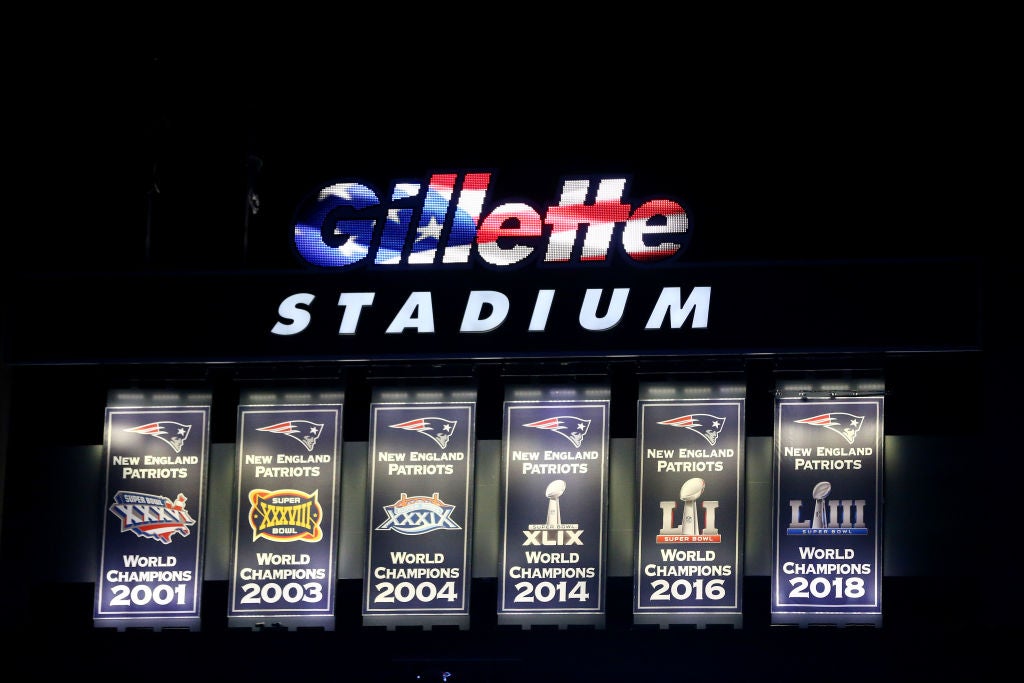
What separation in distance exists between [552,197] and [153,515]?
4.62 m

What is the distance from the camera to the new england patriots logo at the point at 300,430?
12.2m

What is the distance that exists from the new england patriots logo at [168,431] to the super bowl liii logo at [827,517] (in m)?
5.41

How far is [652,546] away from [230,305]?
4407 millimetres

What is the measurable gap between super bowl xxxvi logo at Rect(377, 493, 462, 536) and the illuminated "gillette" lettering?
7.16 ft

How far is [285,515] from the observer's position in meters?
12.1

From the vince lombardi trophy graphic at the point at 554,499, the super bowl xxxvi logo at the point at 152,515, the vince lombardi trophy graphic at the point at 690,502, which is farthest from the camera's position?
the super bowl xxxvi logo at the point at 152,515

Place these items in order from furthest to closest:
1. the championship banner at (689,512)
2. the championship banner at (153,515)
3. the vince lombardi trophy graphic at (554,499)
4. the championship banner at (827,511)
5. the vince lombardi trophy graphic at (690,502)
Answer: the championship banner at (153,515) < the vince lombardi trophy graphic at (554,499) < the vince lombardi trophy graphic at (690,502) < the championship banner at (689,512) < the championship banner at (827,511)

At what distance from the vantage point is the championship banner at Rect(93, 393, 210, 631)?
1200 cm

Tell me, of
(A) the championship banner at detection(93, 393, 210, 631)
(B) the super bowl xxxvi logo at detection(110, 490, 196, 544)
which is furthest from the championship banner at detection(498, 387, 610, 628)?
(B) the super bowl xxxvi logo at detection(110, 490, 196, 544)

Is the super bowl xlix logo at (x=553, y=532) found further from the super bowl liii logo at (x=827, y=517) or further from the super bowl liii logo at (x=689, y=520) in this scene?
the super bowl liii logo at (x=827, y=517)

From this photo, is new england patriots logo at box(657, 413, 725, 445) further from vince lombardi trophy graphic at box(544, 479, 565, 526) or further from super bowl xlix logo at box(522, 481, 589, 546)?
super bowl xlix logo at box(522, 481, 589, 546)

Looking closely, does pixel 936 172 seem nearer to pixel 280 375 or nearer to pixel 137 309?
pixel 280 375

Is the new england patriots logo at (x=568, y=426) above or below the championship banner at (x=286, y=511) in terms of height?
above

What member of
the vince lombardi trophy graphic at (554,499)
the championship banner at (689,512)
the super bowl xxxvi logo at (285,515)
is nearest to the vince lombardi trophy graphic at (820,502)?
the championship banner at (689,512)
